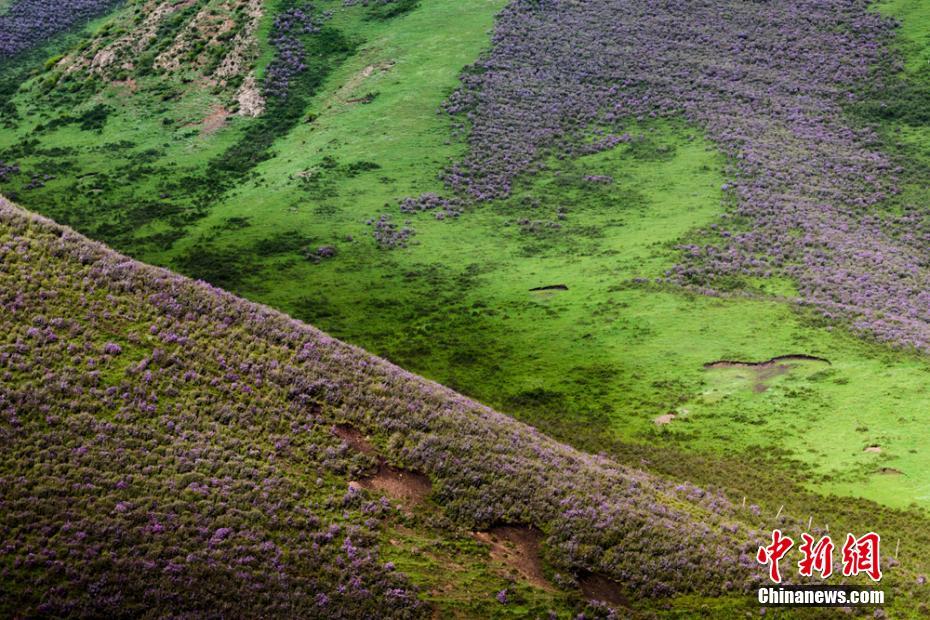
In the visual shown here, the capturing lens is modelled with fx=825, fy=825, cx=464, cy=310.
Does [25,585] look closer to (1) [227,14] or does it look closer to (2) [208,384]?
(2) [208,384]

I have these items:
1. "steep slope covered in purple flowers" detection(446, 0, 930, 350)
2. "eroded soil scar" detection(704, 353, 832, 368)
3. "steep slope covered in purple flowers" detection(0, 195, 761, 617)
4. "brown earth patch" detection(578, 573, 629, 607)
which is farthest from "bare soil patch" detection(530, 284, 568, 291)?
"brown earth patch" detection(578, 573, 629, 607)

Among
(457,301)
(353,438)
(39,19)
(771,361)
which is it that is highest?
(39,19)

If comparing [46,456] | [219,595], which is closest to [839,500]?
[219,595]

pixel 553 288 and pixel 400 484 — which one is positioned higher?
pixel 400 484

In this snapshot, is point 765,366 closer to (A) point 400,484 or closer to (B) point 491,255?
(B) point 491,255

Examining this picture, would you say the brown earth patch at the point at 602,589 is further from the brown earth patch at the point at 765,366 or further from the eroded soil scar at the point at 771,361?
the eroded soil scar at the point at 771,361

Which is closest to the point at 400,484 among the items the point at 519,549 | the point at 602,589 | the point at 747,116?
the point at 519,549

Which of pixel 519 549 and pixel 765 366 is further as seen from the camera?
pixel 765 366

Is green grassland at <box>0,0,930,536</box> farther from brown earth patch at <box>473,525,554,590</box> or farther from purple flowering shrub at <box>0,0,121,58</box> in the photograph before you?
purple flowering shrub at <box>0,0,121,58</box>
